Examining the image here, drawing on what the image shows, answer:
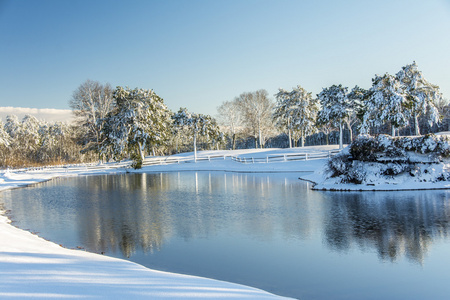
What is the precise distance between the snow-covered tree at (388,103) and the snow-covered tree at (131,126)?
107 feet

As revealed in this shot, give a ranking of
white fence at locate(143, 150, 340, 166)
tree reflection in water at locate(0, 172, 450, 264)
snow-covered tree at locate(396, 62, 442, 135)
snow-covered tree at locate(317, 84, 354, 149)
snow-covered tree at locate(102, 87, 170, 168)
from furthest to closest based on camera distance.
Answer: snow-covered tree at locate(102, 87, 170, 168) < snow-covered tree at locate(317, 84, 354, 149) < snow-covered tree at locate(396, 62, 442, 135) < white fence at locate(143, 150, 340, 166) < tree reflection in water at locate(0, 172, 450, 264)

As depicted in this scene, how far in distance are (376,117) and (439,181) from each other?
84.9ft

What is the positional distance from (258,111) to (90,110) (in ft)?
104

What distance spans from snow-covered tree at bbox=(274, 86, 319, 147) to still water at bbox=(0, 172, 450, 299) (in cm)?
4129

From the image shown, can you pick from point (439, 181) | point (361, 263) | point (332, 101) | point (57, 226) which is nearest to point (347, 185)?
point (439, 181)

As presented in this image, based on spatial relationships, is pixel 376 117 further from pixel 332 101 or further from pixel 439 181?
pixel 439 181

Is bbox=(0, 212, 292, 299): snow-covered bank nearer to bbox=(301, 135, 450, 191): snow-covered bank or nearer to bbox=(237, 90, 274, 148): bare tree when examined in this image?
bbox=(301, 135, 450, 191): snow-covered bank

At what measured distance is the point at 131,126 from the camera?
175ft

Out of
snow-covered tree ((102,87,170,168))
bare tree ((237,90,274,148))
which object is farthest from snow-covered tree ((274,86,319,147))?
snow-covered tree ((102,87,170,168))

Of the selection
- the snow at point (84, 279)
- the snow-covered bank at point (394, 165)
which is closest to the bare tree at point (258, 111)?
the snow-covered bank at point (394, 165)

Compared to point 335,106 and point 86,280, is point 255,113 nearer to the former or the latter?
point 335,106

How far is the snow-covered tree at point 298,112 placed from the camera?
6156cm

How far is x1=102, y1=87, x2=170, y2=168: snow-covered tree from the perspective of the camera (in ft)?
174

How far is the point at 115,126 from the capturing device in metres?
53.0
